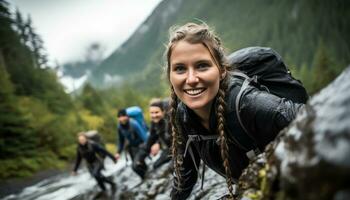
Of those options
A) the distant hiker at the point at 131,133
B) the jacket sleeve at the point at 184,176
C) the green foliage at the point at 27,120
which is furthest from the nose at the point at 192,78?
the green foliage at the point at 27,120

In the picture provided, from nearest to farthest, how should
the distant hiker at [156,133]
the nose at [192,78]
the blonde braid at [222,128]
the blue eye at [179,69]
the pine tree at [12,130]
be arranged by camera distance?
the blonde braid at [222,128] → the nose at [192,78] → the blue eye at [179,69] → the distant hiker at [156,133] → the pine tree at [12,130]

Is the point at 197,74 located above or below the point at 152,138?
above

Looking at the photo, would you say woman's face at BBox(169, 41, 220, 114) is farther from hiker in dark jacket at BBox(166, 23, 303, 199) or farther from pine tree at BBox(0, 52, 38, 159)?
pine tree at BBox(0, 52, 38, 159)

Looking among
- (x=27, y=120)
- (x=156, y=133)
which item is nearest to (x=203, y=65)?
(x=156, y=133)

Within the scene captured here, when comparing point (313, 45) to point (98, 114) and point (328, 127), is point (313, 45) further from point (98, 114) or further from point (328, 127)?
point (328, 127)

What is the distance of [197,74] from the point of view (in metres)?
2.57

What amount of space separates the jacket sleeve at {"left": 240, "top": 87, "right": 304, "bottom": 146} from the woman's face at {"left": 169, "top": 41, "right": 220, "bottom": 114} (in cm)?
33

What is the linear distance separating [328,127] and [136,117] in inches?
405

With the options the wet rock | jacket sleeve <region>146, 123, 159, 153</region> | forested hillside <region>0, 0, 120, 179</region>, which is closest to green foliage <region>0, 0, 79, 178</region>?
forested hillside <region>0, 0, 120, 179</region>

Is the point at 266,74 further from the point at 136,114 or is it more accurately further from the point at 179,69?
the point at 136,114

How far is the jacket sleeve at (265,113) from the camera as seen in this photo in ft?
7.18

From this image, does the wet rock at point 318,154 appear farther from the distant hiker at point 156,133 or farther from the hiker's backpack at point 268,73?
the distant hiker at point 156,133

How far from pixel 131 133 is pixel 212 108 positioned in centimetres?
850

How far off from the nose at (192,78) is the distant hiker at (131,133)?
26.2ft
